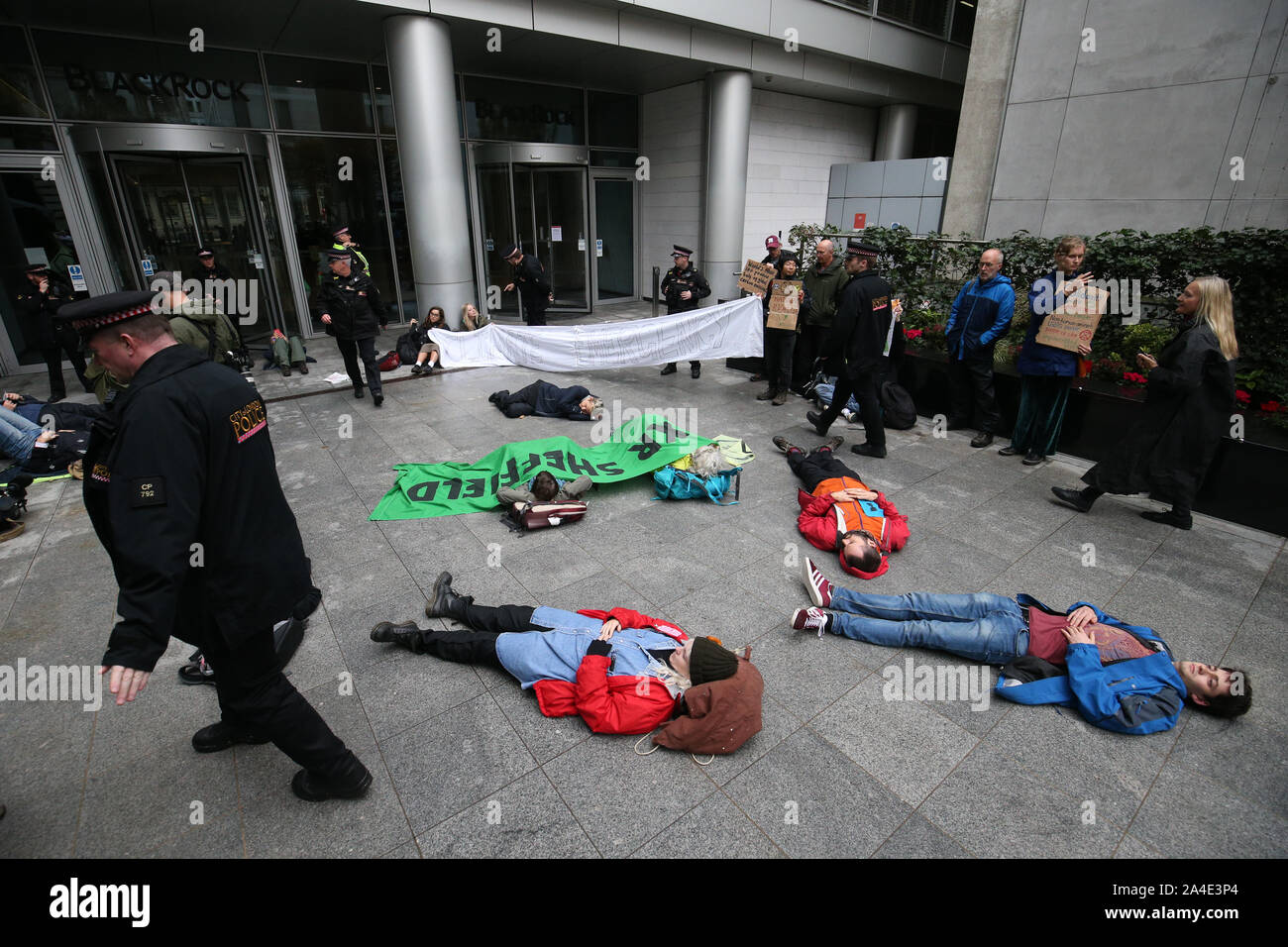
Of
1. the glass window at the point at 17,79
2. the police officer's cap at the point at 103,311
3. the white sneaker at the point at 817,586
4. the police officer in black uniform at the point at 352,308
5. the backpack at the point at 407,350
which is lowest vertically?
the white sneaker at the point at 817,586

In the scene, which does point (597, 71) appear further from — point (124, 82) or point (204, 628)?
point (204, 628)

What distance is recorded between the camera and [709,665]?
320cm

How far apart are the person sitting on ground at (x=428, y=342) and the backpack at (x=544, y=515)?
222 inches

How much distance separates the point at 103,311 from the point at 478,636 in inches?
94.2

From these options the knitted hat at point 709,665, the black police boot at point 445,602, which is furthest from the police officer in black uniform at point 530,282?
the knitted hat at point 709,665

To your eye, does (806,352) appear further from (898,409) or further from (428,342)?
(428,342)

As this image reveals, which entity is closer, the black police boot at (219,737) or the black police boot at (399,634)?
the black police boot at (219,737)

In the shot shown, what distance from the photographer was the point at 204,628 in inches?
97.3

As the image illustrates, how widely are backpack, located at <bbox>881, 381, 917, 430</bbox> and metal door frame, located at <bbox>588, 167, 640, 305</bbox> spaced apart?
923cm

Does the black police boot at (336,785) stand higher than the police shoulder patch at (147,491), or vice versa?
the police shoulder patch at (147,491)

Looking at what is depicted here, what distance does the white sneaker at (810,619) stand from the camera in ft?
13.2

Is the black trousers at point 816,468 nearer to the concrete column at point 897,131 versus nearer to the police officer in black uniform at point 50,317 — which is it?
the police officer in black uniform at point 50,317

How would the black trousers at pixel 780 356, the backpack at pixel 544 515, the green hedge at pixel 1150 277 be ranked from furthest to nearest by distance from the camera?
the black trousers at pixel 780 356 < the green hedge at pixel 1150 277 < the backpack at pixel 544 515
